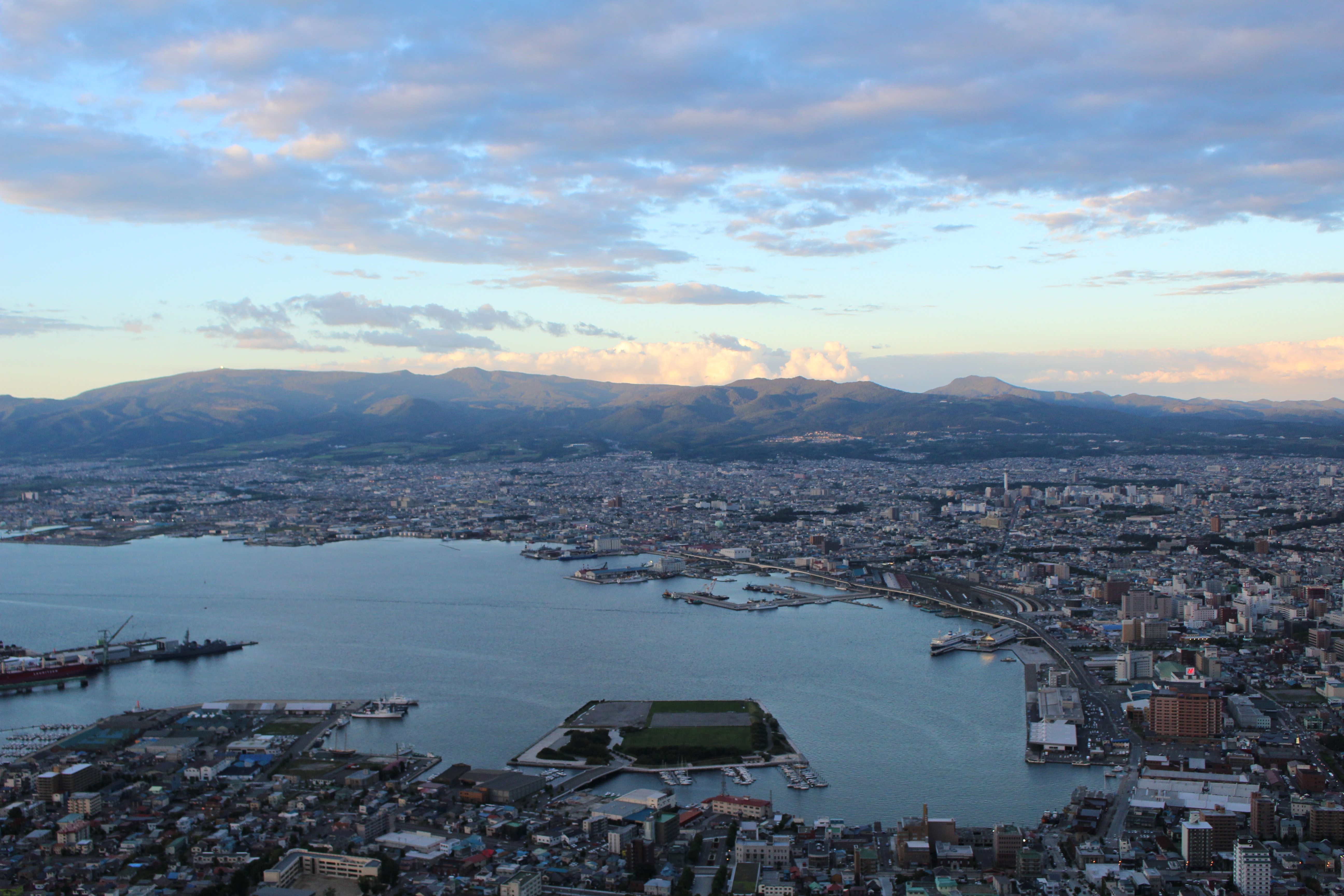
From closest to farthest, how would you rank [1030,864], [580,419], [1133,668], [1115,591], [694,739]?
1. [1030,864]
2. [694,739]
3. [1133,668]
4. [1115,591]
5. [580,419]

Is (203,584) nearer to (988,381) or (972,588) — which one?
(972,588)

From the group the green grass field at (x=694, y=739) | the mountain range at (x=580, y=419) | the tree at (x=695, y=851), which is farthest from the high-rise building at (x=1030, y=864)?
the mountain range at (x=580, y=419)

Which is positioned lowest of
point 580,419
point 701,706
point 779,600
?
point 779,600

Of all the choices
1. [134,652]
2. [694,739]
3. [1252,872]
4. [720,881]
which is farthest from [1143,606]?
[134,652]

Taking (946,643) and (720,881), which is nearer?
(720,881)

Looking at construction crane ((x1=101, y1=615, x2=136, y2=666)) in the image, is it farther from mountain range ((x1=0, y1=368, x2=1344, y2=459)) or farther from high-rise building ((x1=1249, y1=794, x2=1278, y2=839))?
mountain range ((x1=0, y1=368, x2=1344, y2=459))

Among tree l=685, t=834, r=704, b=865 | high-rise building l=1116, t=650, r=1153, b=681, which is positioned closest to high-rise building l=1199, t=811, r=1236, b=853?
tree l=685, t=834, r=704, b=865

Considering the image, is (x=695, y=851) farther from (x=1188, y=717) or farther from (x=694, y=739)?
(x=1188, y=717)

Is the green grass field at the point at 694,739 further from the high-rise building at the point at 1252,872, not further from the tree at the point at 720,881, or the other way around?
the high-rise building at the point at 1252,872
